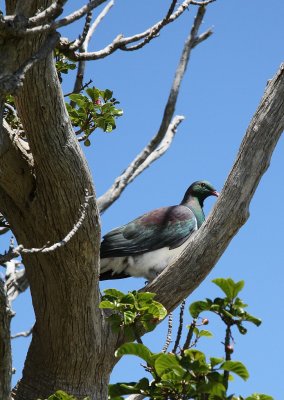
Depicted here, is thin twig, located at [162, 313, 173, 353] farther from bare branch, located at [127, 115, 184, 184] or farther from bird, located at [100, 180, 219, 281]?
bare branch, located at [127, 115, 184, 184]

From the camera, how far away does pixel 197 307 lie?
243 cm

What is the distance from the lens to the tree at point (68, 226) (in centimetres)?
344

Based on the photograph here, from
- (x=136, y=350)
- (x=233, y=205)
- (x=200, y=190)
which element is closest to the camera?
(x=136, y=350)

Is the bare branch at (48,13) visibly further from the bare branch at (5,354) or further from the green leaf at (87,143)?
the green leaf at (87,143)

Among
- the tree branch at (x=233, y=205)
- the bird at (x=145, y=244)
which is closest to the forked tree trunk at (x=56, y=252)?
the tree branch at (x=233, y=205)

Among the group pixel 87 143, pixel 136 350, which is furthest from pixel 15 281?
pixel 136 350

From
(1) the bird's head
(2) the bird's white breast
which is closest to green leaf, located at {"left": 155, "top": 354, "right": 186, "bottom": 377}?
(2) the bird's white breast

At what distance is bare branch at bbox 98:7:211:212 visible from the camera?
21.2 ft

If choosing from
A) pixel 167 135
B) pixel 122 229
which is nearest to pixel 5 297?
pixel 122 229

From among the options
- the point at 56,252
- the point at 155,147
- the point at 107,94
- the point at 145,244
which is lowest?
the point at 56,252

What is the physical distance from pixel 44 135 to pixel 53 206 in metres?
0.34

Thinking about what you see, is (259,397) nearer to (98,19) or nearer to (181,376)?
(181,376)

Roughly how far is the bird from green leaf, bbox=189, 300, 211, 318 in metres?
2.86

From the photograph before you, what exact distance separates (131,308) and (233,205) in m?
1.07
